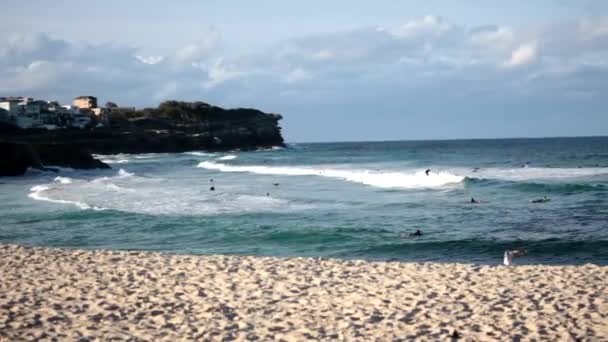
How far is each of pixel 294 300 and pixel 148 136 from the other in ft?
312

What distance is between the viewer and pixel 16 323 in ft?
27.0

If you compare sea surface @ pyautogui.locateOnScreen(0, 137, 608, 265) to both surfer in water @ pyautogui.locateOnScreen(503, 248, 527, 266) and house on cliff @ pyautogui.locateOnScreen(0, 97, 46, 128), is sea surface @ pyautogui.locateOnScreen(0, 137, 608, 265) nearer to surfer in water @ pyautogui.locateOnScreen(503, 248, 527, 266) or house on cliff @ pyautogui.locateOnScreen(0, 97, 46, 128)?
surfer in water @ pyautogui.locateOnScreen(503, 248, 527, 266)

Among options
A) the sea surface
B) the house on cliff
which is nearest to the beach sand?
the sea surface

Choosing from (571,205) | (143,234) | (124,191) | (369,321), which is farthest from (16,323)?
(124,191)

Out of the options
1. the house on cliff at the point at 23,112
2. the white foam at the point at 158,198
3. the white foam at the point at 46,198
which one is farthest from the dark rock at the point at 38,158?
the house on cliff at the point at 23,112

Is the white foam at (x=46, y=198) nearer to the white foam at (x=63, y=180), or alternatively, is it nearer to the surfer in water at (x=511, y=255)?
the white foam at (x=63, y=180)

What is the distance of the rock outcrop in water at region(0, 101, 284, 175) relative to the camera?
4912 centimetres

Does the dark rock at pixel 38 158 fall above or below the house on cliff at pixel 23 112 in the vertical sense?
below

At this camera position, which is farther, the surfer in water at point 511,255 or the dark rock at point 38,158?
the dark rock at point 38,158

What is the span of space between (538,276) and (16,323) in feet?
27.5

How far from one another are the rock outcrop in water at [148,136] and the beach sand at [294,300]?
35803 mm

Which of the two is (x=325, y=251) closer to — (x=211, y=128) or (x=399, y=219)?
(x=399, y=219)

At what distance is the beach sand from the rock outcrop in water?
35.8 m

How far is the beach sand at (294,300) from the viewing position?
8.01 meters
